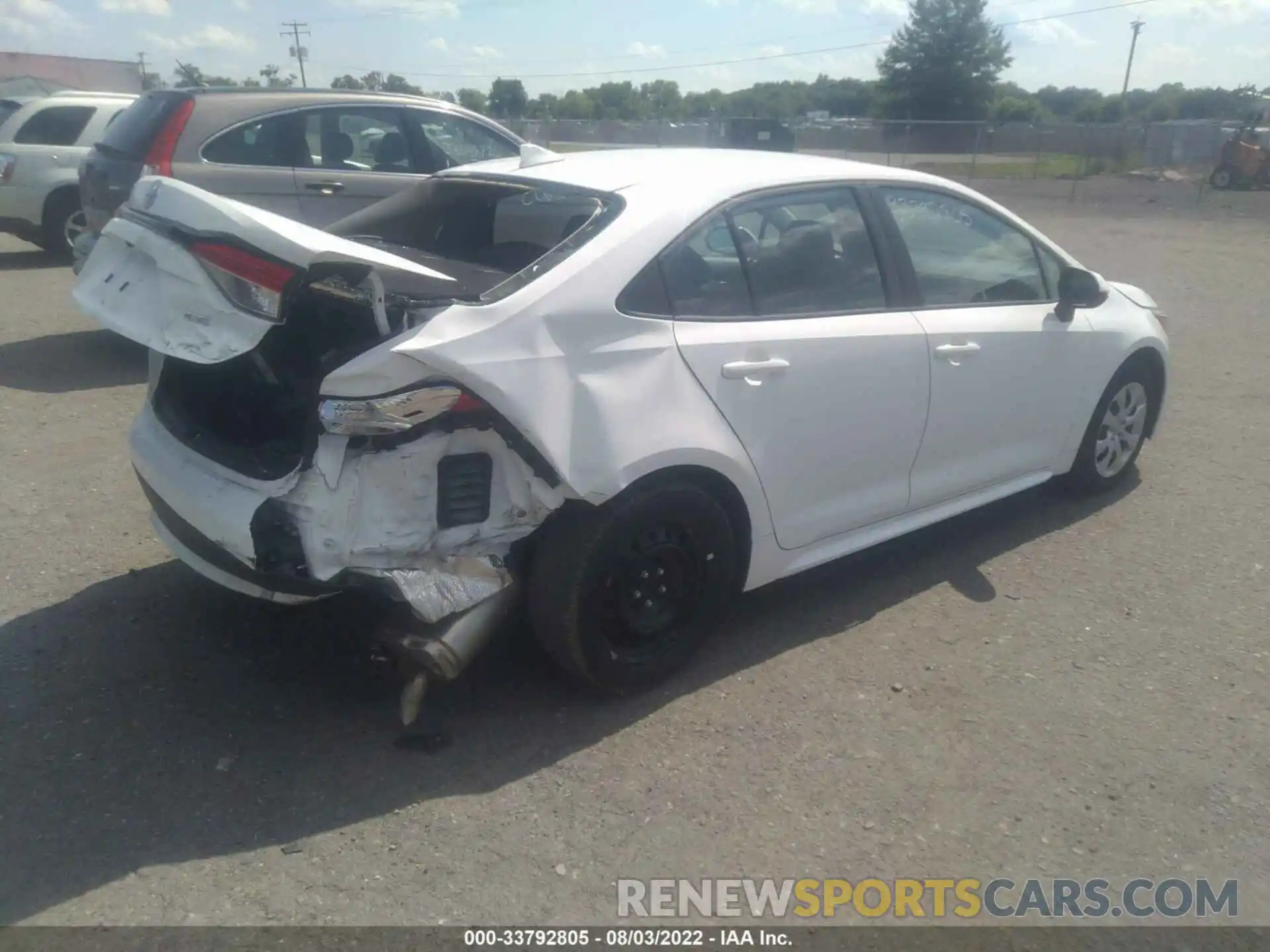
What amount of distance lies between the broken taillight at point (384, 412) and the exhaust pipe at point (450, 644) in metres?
0.62

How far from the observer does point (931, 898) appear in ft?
9.35

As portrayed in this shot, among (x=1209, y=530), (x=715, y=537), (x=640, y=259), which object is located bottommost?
(x=1209, y=530)

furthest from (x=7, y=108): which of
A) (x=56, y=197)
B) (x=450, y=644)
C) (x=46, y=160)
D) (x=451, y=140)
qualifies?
(x=450, y=644)

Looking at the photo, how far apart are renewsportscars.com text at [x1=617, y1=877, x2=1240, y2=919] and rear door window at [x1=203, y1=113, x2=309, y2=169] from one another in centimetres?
654

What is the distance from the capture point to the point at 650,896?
111 inches

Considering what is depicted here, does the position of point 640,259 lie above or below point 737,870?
above

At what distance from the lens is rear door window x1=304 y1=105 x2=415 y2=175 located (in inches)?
317

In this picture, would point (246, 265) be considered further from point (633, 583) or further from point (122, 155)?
point (122, 155)

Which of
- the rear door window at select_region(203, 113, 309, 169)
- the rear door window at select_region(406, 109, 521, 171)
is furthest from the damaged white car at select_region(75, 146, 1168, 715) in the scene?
the rear door window at select_region(406, 109, 521, 171)

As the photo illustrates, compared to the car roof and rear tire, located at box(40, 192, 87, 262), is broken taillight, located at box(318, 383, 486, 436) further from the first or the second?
rear tire, located at box(40, 192, 87, 262)

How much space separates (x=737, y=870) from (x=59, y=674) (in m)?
2.42
